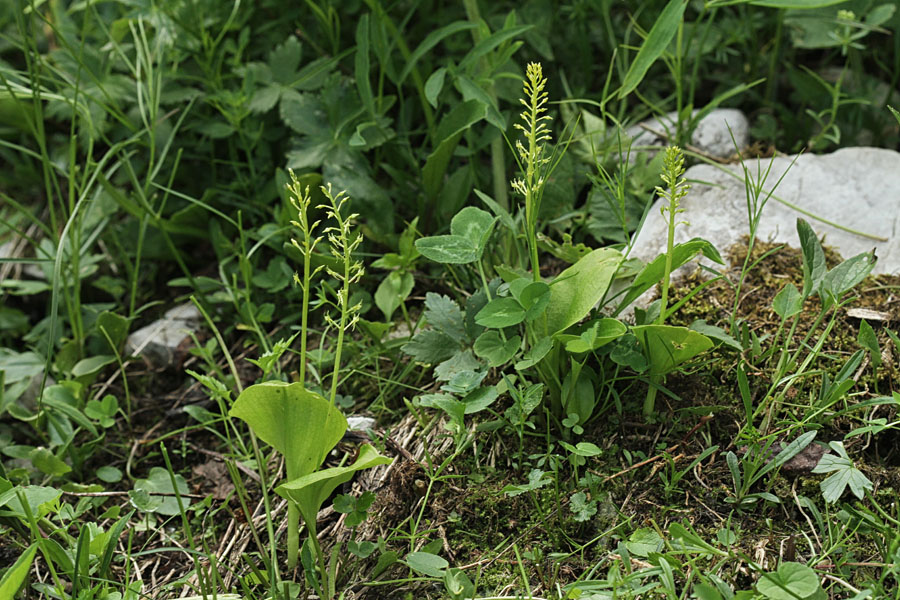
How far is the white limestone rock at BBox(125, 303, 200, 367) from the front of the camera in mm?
2057

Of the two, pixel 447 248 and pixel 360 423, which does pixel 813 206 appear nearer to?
pixel 447 248

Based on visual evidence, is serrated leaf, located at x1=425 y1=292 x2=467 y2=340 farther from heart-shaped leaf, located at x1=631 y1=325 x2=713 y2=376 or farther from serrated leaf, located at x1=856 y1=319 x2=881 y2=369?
serrated leaf, located at x1=856 y1=319 x2=881 y2=369

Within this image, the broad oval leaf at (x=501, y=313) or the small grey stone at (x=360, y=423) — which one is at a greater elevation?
the broad oval leaf at (x=501, y=313)

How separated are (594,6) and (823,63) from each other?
75 centimetres

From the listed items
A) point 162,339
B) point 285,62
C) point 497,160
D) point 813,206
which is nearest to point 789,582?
point 813,206

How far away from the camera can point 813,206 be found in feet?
6.34

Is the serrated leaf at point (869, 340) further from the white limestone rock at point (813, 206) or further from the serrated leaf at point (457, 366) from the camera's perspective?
the serrated leaf at point (457, 366)

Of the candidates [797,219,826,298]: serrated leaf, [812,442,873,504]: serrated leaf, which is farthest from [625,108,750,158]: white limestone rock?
[812,442,873,504]: serrated leaf

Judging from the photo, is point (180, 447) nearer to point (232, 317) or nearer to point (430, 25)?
point (232, 317)

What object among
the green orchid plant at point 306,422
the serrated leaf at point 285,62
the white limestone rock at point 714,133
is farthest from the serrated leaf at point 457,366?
the serrated leaf at point 285,62

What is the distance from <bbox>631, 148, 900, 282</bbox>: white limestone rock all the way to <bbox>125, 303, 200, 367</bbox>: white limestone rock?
1.19 metres

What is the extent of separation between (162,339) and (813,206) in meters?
1.69

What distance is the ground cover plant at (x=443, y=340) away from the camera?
4.40 feet

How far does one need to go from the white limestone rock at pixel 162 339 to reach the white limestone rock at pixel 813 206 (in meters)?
1.19
